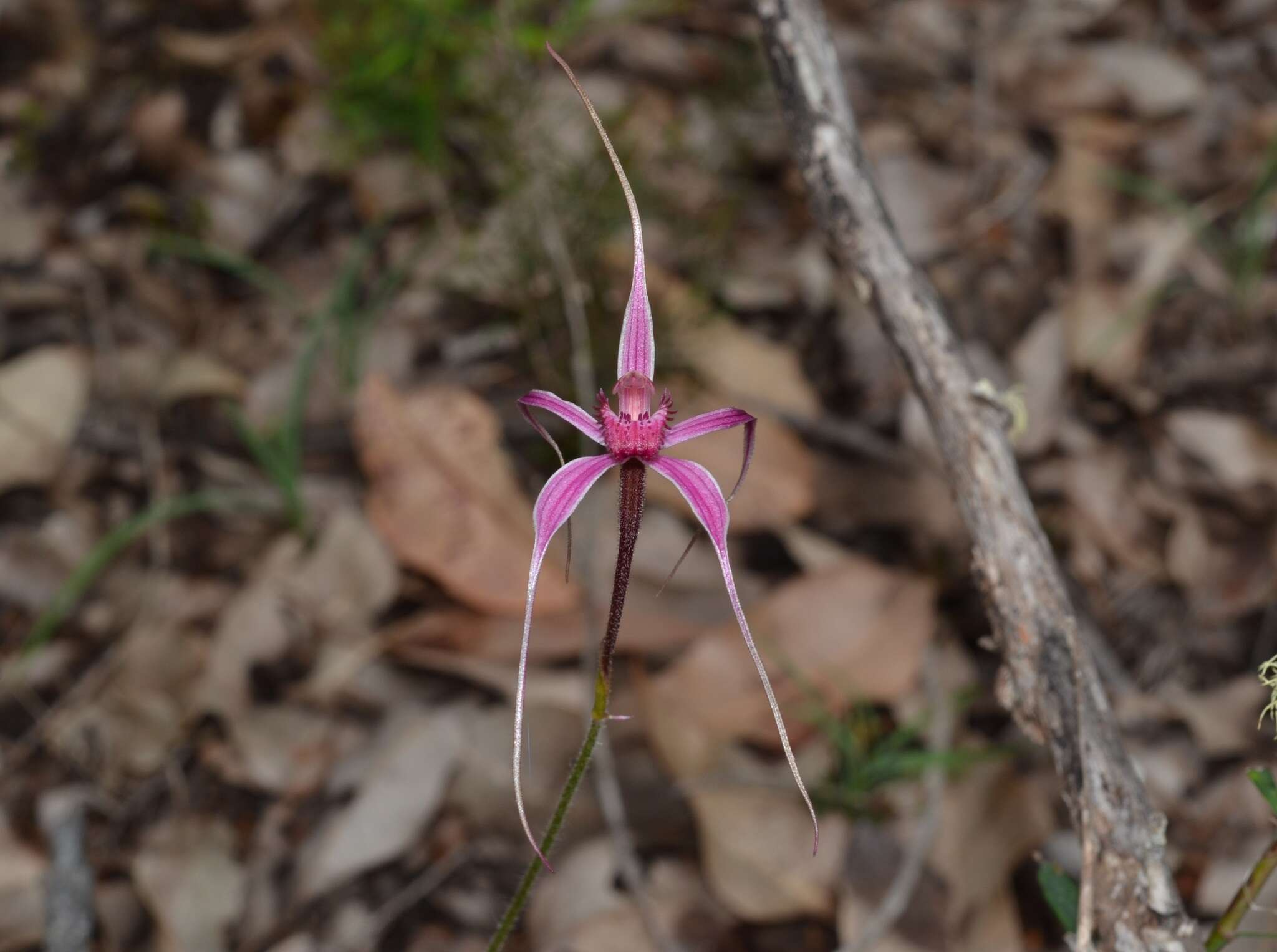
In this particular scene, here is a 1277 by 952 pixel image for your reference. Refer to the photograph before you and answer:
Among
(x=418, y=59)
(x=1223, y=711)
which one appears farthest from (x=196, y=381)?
(x=1223, y=711)

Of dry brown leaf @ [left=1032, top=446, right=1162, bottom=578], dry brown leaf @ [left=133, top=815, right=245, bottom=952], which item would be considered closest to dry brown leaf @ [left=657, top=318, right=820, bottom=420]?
dry brown leaf @ [left=1032, top=446, right=1162, bottom=578]

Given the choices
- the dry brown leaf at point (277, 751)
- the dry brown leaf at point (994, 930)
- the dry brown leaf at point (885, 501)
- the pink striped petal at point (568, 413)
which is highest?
the pink striped petal at point (568, 413)

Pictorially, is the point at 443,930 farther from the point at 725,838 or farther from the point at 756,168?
the point at 756,168

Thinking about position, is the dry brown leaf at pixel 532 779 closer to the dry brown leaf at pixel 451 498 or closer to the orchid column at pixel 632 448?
the dry brown leaf at pixel 451 498

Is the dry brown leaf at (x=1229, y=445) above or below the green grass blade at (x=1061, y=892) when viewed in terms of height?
below

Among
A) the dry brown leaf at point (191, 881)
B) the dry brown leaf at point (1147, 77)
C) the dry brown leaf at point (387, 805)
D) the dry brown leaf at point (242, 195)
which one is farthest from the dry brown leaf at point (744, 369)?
the dry brown leaf at point (1147, 77)

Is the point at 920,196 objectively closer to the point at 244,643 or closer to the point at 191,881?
the point at 244,643

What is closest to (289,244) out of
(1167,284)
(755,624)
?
(755,624)
